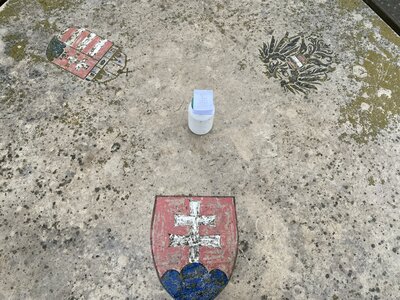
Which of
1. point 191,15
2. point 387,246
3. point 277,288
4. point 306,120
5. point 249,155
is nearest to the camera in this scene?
point 277,288

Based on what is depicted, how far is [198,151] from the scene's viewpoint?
2.28 metres

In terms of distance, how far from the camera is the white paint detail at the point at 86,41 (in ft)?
8.50

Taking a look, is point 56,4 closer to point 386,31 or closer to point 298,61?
point 298,61

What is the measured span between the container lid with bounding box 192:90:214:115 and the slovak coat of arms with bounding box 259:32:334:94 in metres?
0.68

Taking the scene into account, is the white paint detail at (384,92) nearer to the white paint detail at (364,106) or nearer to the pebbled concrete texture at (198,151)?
the pebbled concrete texture at (198,151)

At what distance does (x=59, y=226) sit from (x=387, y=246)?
67.3 inches

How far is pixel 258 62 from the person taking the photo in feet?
8.63

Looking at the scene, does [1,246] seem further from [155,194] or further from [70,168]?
[155,194]

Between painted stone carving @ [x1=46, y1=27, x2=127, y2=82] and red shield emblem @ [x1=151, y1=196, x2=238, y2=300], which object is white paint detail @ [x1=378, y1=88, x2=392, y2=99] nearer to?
red shield emblem @ [x1=151, y1=196, x2=238, y2=300]

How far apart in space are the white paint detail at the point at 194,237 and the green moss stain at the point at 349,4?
1.96 meters

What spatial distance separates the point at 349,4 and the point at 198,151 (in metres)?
1.73

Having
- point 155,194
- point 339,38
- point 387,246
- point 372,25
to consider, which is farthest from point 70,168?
point 372,25

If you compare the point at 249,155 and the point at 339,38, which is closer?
the point at 249,155

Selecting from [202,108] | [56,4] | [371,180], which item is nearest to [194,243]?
[202,108]
